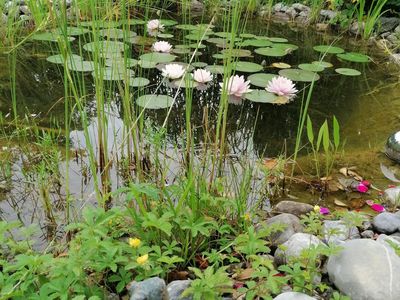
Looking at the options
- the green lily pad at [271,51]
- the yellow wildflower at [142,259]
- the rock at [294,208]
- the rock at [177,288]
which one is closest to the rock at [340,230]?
the rock at [294,208]

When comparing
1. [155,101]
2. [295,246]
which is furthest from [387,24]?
[295,246]

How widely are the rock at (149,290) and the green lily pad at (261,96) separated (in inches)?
67.7

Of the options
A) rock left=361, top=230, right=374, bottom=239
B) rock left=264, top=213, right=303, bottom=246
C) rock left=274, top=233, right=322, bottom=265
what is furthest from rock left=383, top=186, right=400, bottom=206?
rock left=274, top=233, right=322, bottom=265

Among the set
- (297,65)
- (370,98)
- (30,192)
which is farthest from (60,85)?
(370,98)

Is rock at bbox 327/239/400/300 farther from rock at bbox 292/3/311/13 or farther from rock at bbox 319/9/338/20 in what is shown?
rock at bbox 292/3/311/13

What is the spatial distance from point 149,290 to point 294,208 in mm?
826

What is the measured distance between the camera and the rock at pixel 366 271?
127cm

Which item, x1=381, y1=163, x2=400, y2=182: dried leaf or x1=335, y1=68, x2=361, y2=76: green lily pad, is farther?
x1=335, y1=68, x2=361, y2=76: green lily pad

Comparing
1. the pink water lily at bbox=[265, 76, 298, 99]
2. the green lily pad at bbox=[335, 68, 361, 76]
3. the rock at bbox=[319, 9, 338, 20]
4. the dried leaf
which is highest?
the rock at bbox=[319, 9, 338, 20]

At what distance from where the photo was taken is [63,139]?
2.35 m

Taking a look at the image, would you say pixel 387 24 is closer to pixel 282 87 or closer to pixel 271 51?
pixel 271 51

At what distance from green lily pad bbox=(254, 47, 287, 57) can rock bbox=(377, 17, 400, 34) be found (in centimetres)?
126

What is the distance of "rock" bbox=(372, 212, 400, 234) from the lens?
170cm

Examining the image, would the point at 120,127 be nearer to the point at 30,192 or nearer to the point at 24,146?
the point at 24,146
